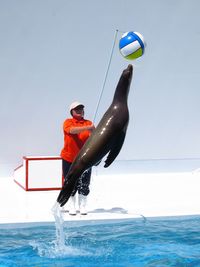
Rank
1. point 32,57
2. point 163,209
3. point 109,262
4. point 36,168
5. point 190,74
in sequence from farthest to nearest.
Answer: point 190,74 < point 32,57 < point 36,168 < point 163,209 < point 109,262

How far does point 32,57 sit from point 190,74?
271cm

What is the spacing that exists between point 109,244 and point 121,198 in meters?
2.12

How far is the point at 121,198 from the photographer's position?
747 centimetres

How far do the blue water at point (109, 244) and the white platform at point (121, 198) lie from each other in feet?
Result: 0.82

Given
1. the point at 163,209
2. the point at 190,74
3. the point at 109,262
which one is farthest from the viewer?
the point at 190,74

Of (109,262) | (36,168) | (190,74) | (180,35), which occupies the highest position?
(180,35)

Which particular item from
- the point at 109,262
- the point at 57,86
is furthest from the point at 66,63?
the point at 109,262

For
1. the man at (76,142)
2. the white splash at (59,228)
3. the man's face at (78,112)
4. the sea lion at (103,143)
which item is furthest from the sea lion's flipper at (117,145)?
the man's face at (78,112)

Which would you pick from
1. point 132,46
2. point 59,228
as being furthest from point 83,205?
point 132,46

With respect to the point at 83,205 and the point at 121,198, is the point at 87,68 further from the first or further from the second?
the point at 83,205

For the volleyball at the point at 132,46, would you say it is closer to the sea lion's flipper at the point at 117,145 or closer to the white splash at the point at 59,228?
the sea lion's flipper at the point at 117,145

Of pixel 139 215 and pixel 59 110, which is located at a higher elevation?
pixel 59 110

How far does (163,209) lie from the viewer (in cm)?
666

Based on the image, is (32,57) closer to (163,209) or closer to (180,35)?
(180,35)
